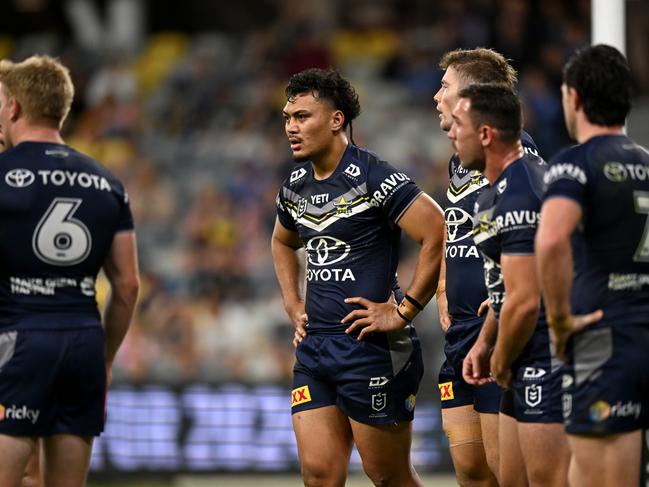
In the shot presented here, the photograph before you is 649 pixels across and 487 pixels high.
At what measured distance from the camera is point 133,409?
1162 cm

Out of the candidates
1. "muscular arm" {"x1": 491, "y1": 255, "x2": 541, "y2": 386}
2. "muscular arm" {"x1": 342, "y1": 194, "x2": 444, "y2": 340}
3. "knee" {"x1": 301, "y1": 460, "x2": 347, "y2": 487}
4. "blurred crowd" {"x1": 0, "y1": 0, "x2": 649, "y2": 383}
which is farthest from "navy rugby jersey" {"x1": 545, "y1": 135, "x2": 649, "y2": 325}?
"blurred crowd" {"x1": 0, "y1": 0, "x2": 649, "y2": 383}

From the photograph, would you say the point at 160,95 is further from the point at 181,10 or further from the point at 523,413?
the point at 523,413

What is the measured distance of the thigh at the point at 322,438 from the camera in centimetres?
645

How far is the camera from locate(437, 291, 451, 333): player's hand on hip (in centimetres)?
675

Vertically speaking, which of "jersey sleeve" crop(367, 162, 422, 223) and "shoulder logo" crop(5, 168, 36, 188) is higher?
"jersey sleeve" crop(367, 162, 422, 223)

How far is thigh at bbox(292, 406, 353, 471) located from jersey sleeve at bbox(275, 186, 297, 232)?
1113mm

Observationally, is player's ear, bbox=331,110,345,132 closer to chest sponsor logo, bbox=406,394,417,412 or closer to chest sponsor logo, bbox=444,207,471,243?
chest sponsor logo, bbox=444,207,471,243

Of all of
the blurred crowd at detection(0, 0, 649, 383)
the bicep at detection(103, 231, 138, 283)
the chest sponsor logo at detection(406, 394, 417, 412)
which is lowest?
the chest sponsor logo at detection(406, 394, 417, 412)

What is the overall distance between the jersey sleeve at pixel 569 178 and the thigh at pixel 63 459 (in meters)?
2.41

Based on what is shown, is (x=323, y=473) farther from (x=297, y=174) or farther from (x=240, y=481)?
(x=240, y=481)

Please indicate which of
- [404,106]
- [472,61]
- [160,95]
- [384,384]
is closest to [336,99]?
[472,61]

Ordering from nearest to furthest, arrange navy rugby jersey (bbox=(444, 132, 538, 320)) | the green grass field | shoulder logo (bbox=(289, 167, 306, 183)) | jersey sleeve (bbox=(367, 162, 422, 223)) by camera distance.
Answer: navy rugby jersey (bbox=(444, 132, 538, 320)) < jersey sleeve (bbox=(367, 162, 422, 223)) < shoulder logo (bbox=(289, 167, 306, 183)) < the green grass field

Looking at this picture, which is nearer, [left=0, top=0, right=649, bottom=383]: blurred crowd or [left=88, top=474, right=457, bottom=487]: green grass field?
[left=88, top=474, right=457, bottom=487]: green grass field

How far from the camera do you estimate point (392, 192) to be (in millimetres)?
6539
